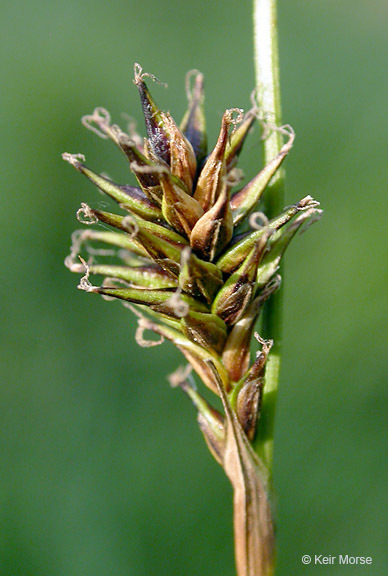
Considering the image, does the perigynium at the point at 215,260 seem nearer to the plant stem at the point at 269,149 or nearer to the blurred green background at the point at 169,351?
the plant stem at the point at 269,149

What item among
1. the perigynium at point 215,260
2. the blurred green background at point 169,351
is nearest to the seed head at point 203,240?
the perigynium at point 215,260

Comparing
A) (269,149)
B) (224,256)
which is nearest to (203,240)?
(224,256)

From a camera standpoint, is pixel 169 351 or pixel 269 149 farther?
pixel 169 351

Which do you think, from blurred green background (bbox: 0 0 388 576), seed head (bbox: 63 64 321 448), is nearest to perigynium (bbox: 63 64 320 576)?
seed head (bbox: 63 64 321 448)

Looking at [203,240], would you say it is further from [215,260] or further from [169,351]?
[169,351]

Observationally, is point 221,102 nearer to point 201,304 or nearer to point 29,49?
point 29,49

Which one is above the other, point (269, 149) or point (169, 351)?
point (269, 149)

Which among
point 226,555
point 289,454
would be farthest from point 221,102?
point 226,555

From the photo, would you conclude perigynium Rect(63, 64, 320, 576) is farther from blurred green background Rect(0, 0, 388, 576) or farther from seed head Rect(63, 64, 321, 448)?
blurred green background Rect(0, 0, 388, 576)
